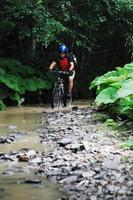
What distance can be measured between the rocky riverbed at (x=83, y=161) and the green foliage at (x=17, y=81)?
8217 millimetres

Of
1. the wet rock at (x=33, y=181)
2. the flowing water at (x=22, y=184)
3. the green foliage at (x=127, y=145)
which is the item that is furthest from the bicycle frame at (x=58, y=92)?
the wet rock at (x=33, y=181)

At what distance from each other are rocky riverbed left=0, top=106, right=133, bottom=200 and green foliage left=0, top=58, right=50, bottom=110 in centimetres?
822

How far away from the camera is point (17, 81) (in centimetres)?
1939

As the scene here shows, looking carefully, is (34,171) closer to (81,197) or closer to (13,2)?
(81,197)

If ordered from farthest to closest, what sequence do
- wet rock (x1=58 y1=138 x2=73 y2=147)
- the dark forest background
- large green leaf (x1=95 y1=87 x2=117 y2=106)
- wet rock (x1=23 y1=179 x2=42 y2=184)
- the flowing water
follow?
1. the dark forest background
2. large green leaf (x1=95 y1=87 x2=117 y2=106)
3. wet rock (x1=58 y1=138 x2=73 y2=147)
4. wet rock (x1=23 y1=179 x2=42 y2=184)
5. the flowing water

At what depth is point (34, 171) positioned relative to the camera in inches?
253

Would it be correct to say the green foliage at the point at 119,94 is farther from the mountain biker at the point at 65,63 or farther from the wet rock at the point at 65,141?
the mountain biker at the point at 65,63

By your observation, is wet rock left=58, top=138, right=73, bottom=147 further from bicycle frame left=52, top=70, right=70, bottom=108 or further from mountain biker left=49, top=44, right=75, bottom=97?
mountain biker left=49, top=44, right=75, bottom=97

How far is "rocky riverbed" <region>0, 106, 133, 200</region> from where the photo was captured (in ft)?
17.6

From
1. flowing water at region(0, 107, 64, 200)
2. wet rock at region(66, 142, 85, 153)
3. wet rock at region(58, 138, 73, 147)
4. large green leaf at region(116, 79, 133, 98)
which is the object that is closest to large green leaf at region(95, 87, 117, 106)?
large green leaf at region(116, 79, 133, 98)

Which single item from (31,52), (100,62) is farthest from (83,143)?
(100,62)

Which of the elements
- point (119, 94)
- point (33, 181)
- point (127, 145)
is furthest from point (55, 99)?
point (33, 181)

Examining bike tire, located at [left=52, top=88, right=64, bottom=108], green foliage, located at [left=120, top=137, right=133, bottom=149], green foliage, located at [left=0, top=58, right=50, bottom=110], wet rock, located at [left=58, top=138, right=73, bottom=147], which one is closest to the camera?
green foliage, located at [left=120, top=137, right=133, bottom=149]

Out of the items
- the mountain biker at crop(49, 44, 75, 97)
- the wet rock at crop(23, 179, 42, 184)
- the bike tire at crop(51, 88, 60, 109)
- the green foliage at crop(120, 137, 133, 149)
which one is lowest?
the bike tire at crop(51, 88, 60, 109)
